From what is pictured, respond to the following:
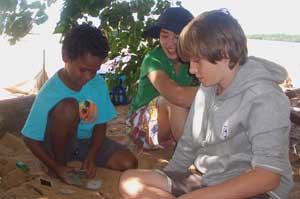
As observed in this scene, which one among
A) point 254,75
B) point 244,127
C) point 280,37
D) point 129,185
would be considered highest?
point 254,75

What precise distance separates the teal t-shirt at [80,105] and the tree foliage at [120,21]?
16.2 inches

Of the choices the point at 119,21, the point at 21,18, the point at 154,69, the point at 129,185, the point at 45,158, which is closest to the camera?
the point at 129,185

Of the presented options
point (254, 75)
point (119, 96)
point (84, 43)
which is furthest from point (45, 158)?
point (119, 96)

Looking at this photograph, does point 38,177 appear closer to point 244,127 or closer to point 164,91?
point 164,91

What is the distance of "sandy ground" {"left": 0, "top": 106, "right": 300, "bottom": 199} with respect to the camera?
228 centimetres

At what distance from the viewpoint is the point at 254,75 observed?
5.01 ft

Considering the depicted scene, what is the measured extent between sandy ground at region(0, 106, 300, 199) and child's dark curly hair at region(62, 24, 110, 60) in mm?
754

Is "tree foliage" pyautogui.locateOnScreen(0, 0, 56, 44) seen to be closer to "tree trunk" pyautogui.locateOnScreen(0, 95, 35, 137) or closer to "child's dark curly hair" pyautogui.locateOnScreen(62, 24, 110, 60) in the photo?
"child's dark curly hair" pyautogui.locateOnScreen(62, 24, 110, 60)

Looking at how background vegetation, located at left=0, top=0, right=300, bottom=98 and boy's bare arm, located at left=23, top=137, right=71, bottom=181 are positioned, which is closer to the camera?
boy's bare arm, located at left=23, top=137, right=71, bottom=181

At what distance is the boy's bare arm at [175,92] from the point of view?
2.53m

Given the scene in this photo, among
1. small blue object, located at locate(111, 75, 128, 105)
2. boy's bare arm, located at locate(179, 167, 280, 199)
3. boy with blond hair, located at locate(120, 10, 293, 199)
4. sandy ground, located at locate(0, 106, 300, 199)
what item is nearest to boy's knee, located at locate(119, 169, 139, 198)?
boy with blond hair, located at locate(120, 10, 293, 199)

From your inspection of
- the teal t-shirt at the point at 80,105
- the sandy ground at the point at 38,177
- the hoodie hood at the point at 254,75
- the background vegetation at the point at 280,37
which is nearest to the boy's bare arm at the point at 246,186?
the hoodie hood at the point at 254,75

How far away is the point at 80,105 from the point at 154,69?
20.7 inches

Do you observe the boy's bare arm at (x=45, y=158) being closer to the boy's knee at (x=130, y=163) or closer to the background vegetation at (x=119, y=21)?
the boy's knee at (x=130, y=163)
